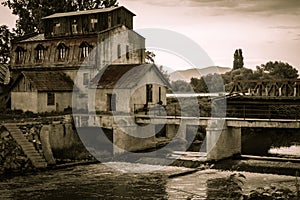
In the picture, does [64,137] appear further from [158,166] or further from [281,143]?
[281,143]

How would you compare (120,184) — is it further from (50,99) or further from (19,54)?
(19,54)

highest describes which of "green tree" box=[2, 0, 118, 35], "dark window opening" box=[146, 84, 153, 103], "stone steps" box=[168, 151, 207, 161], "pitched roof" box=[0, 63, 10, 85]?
"green tree" box=[2, 0, 118, 35]

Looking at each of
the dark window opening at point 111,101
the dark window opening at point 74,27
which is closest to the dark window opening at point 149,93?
the dark window opening at point 111,101

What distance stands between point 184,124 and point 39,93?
1145cm

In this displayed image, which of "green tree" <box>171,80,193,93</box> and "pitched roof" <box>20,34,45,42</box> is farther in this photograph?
"green tree" <box>171,80,193,93</box>

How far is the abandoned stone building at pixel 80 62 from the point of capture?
3362cm

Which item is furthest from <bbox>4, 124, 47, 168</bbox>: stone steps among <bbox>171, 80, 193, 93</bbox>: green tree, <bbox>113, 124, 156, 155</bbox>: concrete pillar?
<bbox>171, 80, 193, 93</bbox>: green tree

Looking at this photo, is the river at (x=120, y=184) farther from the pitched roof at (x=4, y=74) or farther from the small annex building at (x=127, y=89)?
the pitched roof at (x=4, y=74)

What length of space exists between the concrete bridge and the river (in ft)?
7.96

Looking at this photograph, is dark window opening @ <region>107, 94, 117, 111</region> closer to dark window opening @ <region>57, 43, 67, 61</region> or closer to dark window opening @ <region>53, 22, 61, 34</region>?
dark window opening @ <region>57, 43, 67, 61</region>

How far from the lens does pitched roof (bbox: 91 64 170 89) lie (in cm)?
3262

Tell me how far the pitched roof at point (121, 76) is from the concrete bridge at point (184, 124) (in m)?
2.79

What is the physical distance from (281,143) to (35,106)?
2002cm

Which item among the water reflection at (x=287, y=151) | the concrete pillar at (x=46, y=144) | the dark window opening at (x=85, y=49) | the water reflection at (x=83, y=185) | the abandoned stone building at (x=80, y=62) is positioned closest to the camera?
the water reflection at (x=83, y=185)
